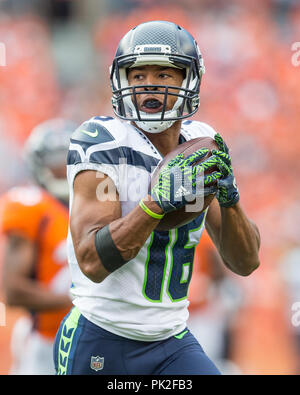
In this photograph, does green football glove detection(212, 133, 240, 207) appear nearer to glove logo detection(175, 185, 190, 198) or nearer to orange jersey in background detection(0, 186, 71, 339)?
glove logo detection(175, 185, 190, 198)

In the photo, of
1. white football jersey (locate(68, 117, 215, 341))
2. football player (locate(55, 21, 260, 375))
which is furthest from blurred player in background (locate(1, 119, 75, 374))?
white football jersey (locate(68, 117, 215, 341))

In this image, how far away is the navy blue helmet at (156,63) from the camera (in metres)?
2.33

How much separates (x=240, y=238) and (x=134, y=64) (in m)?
0.78

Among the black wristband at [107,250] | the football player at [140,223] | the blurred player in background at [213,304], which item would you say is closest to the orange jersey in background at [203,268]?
the blurred player in background at [213,304]

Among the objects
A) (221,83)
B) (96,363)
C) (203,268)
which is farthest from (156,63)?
(221,83)

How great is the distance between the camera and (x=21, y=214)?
12.1ft

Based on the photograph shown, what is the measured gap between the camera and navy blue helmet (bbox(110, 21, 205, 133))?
2.33 meters

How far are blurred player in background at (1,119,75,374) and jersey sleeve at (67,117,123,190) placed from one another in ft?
5.02

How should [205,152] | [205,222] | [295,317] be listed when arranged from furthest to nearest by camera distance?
1. [295,317]
2. [205,222]
3. [205,152]

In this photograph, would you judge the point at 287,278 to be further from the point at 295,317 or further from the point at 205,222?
the point at 205,222

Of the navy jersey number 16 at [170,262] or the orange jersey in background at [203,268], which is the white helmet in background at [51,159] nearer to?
the orange jersey in background at [203,268]

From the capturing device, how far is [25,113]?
8164 mm
